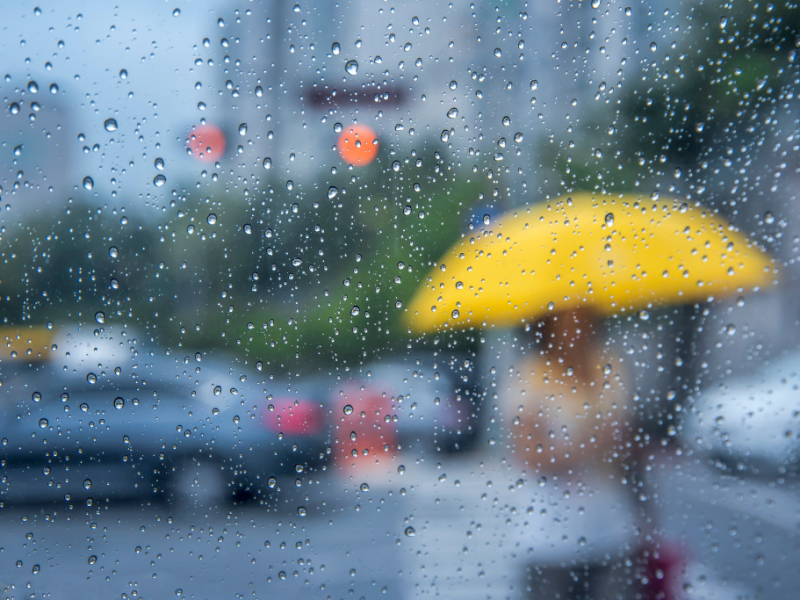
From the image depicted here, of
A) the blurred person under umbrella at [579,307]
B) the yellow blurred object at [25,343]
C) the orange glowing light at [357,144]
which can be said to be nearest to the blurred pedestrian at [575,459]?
the blurred person under umbrella at [579,307]

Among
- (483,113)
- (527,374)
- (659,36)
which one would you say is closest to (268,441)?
(527,374)

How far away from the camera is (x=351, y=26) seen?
1.46 metres

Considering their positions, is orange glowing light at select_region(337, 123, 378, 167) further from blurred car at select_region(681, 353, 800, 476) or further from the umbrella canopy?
blurred car at select_region(681, 353, 800, 476)

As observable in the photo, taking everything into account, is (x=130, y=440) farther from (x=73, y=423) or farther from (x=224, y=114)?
(x=224, y=114)

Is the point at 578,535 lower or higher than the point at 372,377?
lower

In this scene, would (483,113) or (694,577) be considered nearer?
(694,577)

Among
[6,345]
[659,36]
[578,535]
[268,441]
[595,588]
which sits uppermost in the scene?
[659,36]

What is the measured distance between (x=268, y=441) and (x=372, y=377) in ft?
1.04

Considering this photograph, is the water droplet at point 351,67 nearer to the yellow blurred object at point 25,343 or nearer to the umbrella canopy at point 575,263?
the umbrella canopy at point 575,263

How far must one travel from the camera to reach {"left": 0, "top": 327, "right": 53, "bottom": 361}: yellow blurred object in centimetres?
144

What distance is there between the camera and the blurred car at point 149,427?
1.40 m

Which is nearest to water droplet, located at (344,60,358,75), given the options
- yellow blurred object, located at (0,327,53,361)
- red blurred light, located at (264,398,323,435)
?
red blurred light, located at (264,398,323,435)

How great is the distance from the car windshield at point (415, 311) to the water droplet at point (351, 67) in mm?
30

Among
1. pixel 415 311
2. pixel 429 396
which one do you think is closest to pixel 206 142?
pixel 415 311
